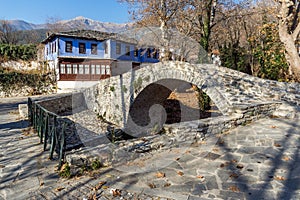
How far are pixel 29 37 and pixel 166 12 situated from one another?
30.8m

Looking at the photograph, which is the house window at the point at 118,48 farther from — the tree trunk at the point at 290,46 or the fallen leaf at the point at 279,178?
the fallen leaf at the point at 279,178

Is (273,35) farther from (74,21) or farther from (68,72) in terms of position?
(74,21)

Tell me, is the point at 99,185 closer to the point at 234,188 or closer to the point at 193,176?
the point at 193,176

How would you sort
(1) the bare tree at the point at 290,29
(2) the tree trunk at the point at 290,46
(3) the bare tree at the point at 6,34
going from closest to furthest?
(1) the bare tree at the point at 290,29
(2) the tree trunk at the point at 290,46
(3) the bare tree at the point at 6,34

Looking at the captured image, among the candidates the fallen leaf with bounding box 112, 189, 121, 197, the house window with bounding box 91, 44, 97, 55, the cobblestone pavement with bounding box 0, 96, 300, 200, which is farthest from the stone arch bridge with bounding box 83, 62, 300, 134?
the house window with bounding box 91, 44, 97, 55

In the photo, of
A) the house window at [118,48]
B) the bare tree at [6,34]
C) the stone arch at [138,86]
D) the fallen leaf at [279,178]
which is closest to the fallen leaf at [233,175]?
the fallen leaf at [279,178]

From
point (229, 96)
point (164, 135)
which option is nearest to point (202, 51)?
point (229, 96)

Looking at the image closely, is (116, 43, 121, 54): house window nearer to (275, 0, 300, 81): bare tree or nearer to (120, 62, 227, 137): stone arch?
(120, 62, 227, 137): stone arch

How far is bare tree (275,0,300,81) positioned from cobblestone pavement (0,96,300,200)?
4.79 metres

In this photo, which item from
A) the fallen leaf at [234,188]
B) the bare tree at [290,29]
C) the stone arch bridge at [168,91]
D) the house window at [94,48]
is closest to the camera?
the fallen leaf at [234,188]

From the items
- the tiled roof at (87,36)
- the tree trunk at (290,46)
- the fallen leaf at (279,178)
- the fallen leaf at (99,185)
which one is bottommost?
the fallen leaf at (99,185)

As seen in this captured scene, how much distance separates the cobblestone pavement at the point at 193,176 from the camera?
2.78m

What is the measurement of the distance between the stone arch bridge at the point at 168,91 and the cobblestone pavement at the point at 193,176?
5.52 feet

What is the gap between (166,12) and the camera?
1220 cm
